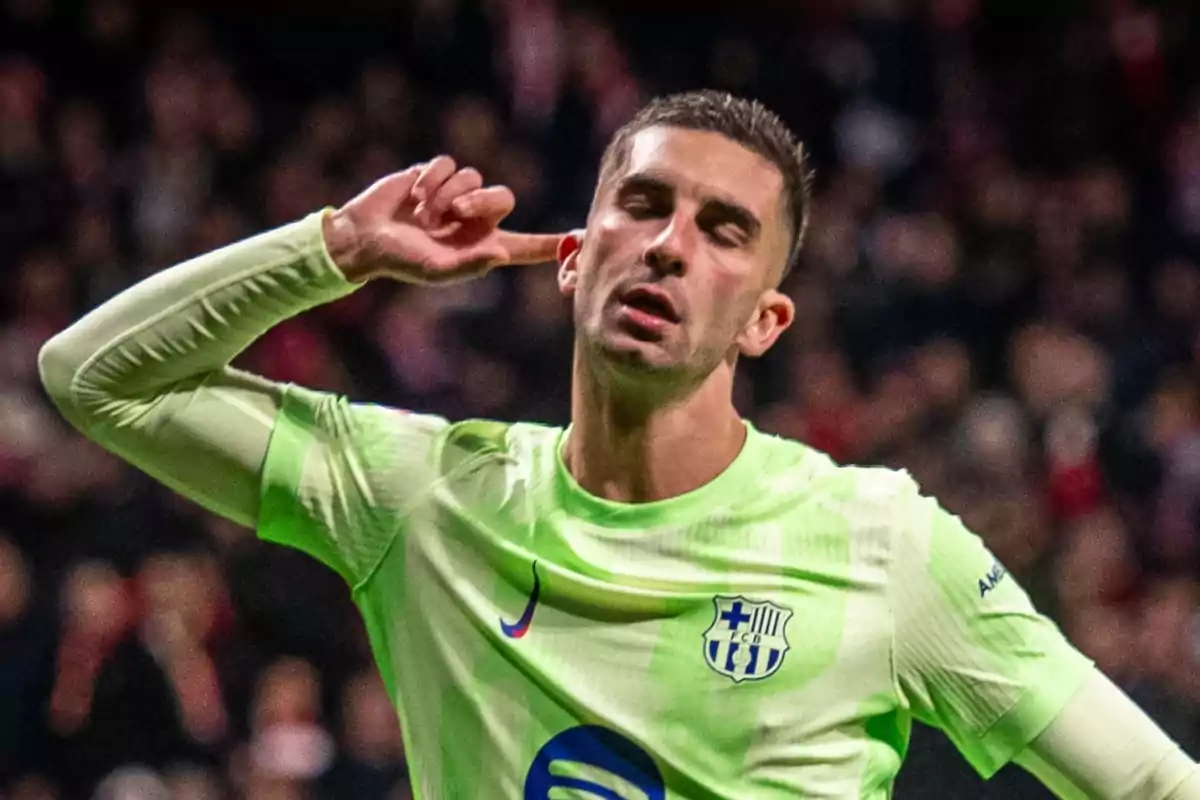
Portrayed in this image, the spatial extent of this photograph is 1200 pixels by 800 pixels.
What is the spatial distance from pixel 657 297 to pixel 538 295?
4.67 metres

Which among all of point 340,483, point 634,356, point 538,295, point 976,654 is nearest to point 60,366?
point 340,483

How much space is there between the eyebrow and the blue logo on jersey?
0.74 meters

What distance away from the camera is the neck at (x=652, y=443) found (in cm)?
247

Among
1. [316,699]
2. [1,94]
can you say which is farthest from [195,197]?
[316,699]

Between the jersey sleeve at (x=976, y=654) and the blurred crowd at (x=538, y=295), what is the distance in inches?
65.8

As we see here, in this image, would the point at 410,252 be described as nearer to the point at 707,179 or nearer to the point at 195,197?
the point at 707,179

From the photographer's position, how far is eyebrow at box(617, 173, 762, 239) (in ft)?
8.11

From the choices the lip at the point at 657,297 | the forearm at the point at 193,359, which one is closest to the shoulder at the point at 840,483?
the lip at the point at 657,297

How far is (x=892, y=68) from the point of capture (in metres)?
8.56

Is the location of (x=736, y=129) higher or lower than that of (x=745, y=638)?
higher

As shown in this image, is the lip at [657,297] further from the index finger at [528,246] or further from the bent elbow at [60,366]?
the bent elbow at [60,366]

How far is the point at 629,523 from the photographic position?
95.5 inches

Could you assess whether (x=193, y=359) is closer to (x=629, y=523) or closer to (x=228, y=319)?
(x=228, y=319)

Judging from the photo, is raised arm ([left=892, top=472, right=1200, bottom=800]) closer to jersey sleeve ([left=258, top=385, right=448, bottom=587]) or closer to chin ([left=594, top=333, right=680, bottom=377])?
chin ([left=594, top=333, right=680, bottom=377])
